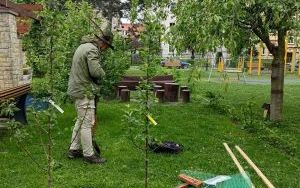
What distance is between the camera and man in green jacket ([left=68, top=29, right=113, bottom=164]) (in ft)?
22.9

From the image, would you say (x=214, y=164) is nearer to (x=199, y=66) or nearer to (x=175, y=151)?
(x=175, y=151)

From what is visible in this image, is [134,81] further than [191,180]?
Yes

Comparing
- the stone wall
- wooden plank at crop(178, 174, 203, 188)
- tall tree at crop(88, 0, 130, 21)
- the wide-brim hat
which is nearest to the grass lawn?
wooden plank at crop(178, 174, 203, 188)

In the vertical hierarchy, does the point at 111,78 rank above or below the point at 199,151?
above

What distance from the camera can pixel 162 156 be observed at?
7840mm

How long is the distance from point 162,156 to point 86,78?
1.72 meters

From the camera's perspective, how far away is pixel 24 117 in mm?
10297

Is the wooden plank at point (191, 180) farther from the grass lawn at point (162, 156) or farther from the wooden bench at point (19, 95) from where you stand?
the wooden bench at point (19, 95)

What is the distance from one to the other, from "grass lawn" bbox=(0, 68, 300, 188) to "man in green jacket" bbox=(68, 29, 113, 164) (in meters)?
0.37

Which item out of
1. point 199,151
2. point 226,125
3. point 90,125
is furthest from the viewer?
point 226,125

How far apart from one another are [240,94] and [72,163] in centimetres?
1173

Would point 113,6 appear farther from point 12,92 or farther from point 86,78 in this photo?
point 86,78

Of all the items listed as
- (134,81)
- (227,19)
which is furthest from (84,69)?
(134,81)

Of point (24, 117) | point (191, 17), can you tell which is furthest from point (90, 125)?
point (24, 117)
